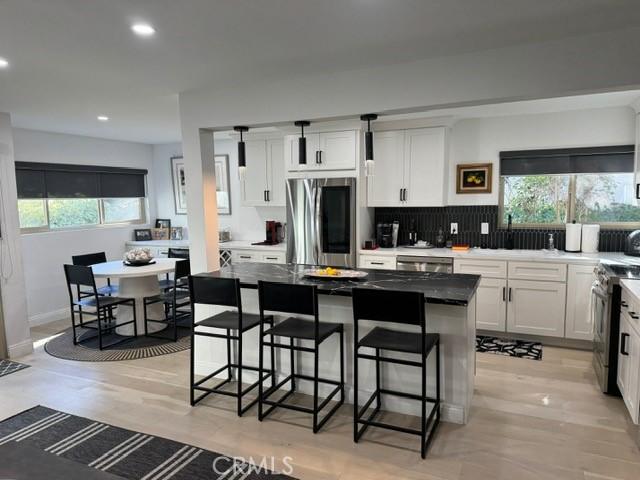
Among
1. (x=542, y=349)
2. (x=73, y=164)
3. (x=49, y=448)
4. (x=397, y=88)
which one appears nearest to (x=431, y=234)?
(x=542, y=349)

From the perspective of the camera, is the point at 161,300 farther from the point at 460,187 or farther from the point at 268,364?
the point at 460,187

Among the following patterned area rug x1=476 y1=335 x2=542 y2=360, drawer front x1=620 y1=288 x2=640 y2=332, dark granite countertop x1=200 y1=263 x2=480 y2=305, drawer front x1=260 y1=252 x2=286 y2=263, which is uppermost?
dark granite countertop x1=200 y1=263 x2=480 y2=305

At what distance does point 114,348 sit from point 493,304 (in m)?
4.06

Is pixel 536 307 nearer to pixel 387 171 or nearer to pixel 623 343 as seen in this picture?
pixel 623 343

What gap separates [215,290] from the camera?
314 cm

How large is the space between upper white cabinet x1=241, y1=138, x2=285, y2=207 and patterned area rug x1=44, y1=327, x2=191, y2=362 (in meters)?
2.01

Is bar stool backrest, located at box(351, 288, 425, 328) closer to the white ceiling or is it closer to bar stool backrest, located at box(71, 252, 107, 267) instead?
the white ceiling

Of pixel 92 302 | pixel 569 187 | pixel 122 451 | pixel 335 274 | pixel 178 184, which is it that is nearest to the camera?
pixel 122 451

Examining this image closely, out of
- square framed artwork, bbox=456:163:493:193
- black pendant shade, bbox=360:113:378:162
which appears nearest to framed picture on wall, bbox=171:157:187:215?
square framed artwork, bbox=456:163:493:193

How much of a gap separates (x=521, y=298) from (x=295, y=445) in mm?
2939

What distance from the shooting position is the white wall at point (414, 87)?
2479 millimetres

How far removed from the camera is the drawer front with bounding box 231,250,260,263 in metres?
5.64

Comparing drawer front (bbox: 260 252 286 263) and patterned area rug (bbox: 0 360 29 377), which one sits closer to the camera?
patterned area rug (bbox: 0 360 29 377)

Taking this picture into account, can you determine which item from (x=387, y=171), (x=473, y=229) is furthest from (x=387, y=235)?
(x=473, y=229)
